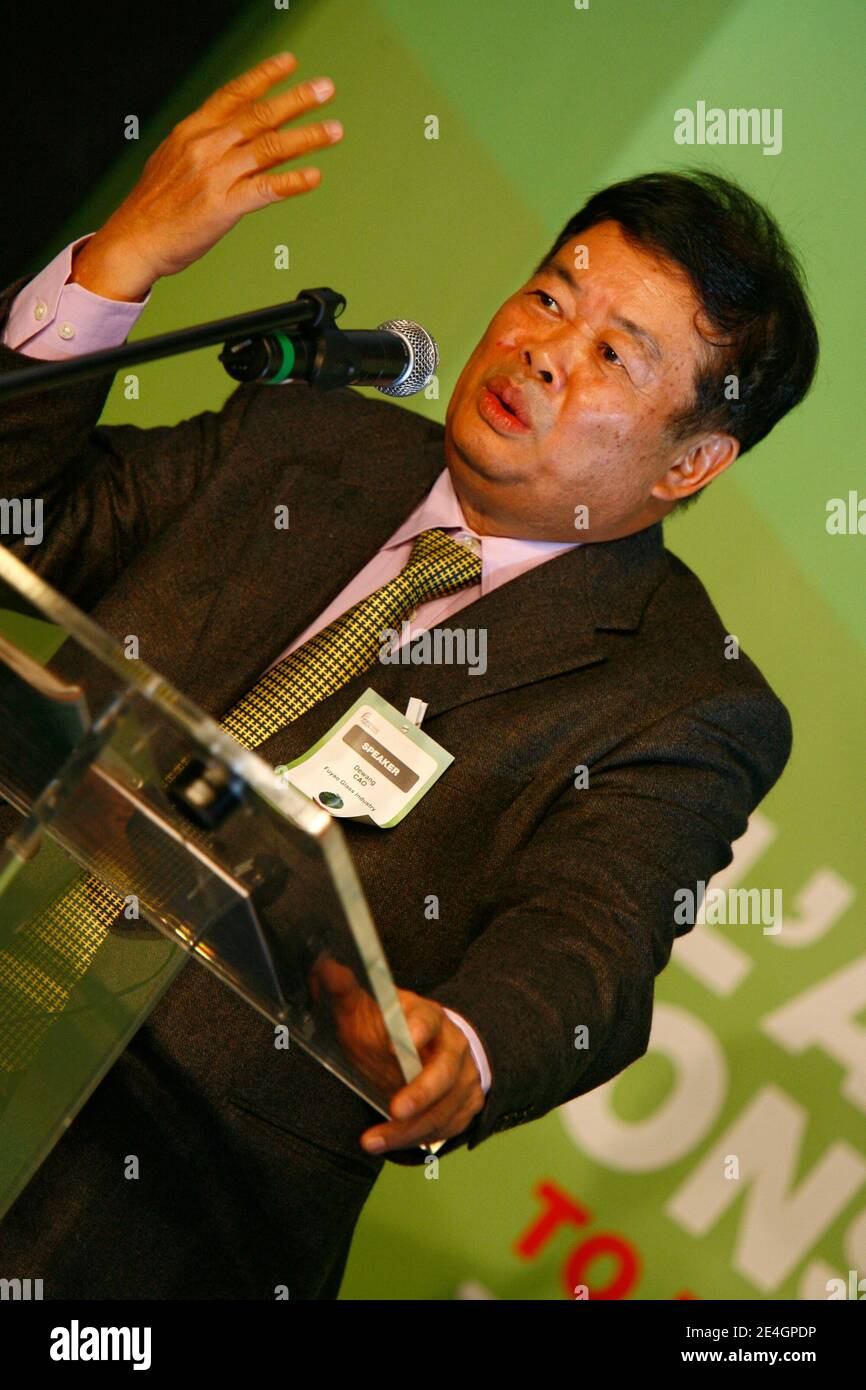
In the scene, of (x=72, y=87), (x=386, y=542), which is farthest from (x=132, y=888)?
(x=72, y=87)

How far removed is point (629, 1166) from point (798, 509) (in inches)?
49.9

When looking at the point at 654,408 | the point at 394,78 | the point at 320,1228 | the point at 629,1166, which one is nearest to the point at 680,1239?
the point at 629,1166

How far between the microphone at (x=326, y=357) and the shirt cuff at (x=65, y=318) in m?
0.39

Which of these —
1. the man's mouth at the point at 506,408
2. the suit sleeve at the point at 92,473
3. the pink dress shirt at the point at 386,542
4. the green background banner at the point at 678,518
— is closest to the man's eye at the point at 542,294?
the man's mouth at the point at 506,408

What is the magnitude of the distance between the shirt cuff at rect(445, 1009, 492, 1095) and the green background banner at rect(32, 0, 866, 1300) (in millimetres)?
1524

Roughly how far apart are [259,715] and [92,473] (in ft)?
1.41

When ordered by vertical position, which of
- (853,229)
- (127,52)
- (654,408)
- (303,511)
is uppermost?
(127,52)

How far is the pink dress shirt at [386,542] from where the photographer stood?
168cm

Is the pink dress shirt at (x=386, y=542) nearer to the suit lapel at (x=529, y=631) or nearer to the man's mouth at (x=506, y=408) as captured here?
the suit lapel at (x=529, y=631)

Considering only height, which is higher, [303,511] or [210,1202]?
[303,511]

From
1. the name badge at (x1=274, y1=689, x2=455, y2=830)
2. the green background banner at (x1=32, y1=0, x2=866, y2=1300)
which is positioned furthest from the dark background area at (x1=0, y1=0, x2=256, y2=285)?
the name badge at (x1=274, y1=689, x2=455, y2=830)

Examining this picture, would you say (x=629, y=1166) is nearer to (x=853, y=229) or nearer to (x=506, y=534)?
(x=506, y=534)

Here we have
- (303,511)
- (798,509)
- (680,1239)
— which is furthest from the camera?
(798,509)

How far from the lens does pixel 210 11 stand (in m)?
3.01
